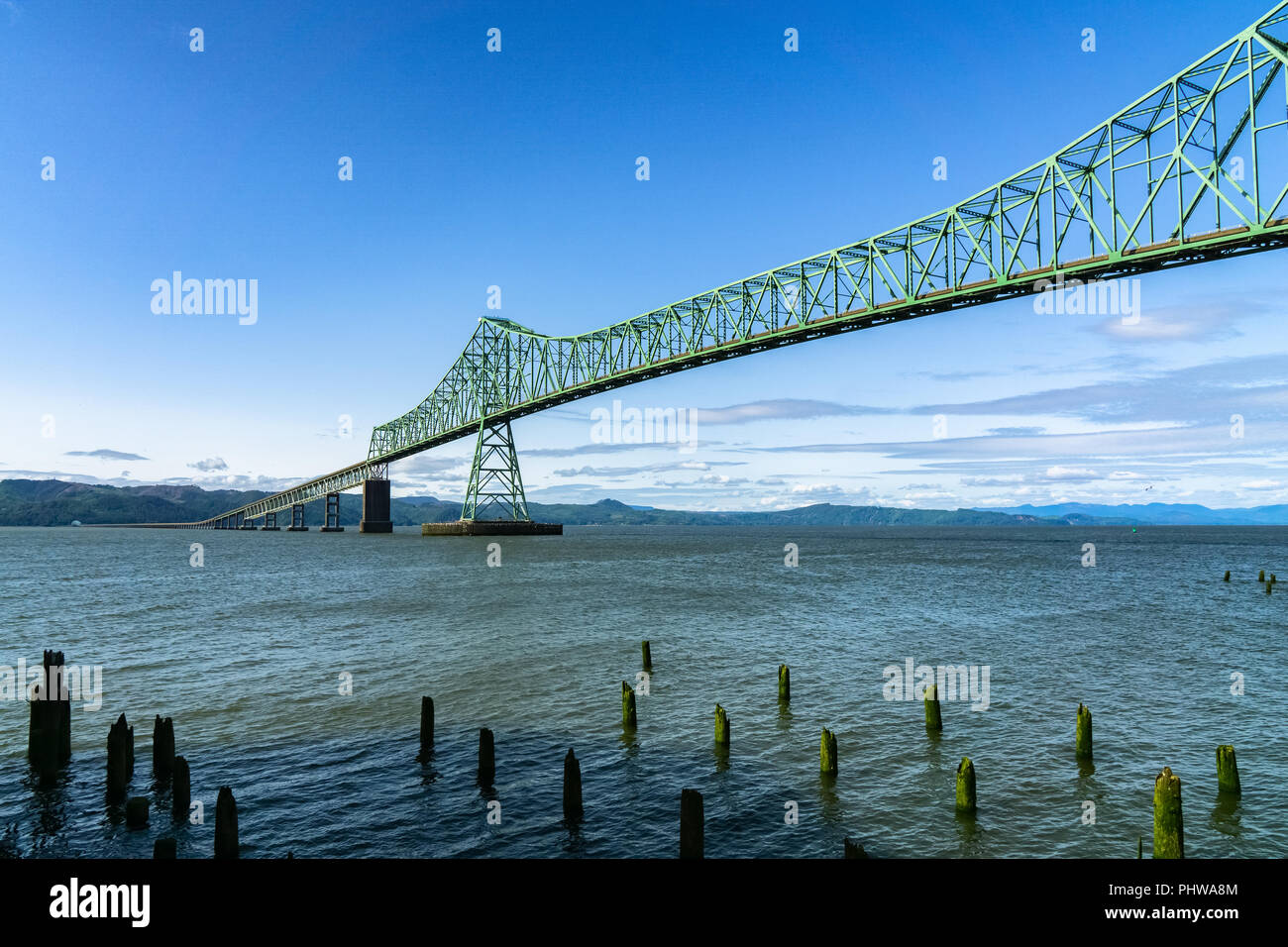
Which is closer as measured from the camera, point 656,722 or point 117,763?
point 117,763

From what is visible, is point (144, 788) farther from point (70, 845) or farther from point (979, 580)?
point (979, 580)

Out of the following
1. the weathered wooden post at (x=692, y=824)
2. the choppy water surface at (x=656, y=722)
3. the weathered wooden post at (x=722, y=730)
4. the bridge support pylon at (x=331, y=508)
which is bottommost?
the choppy water surface at (x=656, y=722)

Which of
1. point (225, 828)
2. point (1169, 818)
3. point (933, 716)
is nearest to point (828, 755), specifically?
point (933, 716)

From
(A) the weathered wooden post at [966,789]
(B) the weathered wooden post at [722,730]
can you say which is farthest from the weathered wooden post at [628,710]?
(A) the weathered wooden post at [966,789]

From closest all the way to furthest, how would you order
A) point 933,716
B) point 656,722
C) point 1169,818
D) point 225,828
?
point 1169,818, point 225,828, point 933,716, point 656,722

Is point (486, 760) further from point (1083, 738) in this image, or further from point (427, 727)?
point (1083, 738)

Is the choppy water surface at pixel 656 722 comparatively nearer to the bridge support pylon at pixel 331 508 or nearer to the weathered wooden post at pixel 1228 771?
the weathered wooden post at pixel 1228 771
